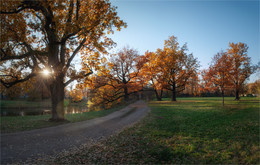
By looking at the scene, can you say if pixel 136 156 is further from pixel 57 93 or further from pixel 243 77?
pixel 243 77

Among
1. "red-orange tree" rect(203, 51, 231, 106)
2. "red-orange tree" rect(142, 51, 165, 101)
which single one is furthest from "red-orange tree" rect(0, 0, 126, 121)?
"red-orange tree" rect(142, 51, 165, 101)

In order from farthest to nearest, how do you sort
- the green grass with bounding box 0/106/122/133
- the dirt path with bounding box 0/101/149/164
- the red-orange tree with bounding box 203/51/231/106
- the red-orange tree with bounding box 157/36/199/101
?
the red-orange tree with bounding box 157/36/199/101 → the red-orange tree with bounding box 203/51/231/106 → the green grass with bounding box 0/106/122/133 → the dirt path with bounding box 0/101/149/164

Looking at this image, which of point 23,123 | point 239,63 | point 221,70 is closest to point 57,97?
point 23,123

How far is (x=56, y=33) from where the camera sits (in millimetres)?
9828

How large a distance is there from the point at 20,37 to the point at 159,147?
12.5m

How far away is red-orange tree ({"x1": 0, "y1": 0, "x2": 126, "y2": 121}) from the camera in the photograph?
9.48m

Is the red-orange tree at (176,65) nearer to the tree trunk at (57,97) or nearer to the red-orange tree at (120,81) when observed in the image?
the red-orange tree at (120,81)

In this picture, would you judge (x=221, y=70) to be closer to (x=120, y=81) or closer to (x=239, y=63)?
(x=239, y=63)

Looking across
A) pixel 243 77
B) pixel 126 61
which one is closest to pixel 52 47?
pixel 126 61

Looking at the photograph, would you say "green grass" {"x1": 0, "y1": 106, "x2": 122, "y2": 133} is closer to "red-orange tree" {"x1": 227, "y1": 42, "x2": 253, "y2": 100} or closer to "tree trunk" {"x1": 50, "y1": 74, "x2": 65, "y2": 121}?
"tree trunk" {"x1": 50, "y1": 74, "x2": 65, "y2": 121}

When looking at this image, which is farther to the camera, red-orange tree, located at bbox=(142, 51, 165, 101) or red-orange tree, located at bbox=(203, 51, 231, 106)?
red-orange tree, located at bbox=(142, 51, 165, 101)

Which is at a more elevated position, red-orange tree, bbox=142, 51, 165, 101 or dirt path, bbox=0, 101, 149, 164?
red-orange tree, bbox=142, 51, 165, 101

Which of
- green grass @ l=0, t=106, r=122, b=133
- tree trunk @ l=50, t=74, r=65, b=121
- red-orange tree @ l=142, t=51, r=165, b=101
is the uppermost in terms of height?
red-orange tree @ l=142, t=51, r=165, b=101

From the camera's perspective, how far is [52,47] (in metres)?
11.6
